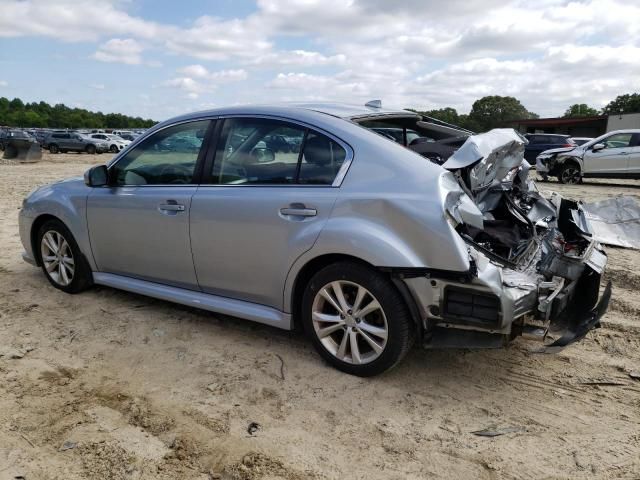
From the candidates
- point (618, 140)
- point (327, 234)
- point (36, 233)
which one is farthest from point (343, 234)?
point (618, 140)

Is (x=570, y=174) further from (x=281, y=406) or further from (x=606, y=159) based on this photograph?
(x=281, y=406)

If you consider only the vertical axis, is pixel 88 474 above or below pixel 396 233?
below

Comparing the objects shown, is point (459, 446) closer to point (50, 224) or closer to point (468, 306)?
point (468, 306)

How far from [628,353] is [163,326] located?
11.1ft

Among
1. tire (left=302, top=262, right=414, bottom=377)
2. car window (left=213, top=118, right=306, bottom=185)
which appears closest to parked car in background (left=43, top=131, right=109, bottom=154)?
car window (left=213, top=118, right=306, bottom=185)

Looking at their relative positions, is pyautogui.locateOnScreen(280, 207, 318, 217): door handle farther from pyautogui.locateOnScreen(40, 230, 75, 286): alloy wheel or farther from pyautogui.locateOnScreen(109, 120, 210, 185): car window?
pyautogui.locateOnScreen(40, 230, 75, 286): alloy wheel

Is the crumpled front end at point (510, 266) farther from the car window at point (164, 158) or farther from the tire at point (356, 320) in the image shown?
the car window at point (164, 158)

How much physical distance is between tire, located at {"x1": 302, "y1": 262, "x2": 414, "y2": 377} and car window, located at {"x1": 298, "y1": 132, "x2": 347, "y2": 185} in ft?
1.85

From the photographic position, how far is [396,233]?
2.95 meters

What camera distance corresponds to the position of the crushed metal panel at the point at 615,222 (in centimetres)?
595

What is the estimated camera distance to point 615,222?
6.07m

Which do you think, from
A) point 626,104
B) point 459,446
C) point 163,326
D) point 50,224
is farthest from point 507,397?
point 626,104

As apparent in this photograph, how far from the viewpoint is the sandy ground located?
2.50m

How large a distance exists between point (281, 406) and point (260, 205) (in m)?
1.26
